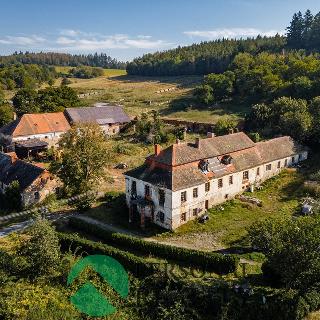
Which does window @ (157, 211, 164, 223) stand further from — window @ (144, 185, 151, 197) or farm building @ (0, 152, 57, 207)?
farm building @ (0, 152, 57, 207)

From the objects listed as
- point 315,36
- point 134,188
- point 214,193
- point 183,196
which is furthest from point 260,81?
point 183,196

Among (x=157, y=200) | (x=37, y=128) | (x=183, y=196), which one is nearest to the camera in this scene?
(x=183, y=196)

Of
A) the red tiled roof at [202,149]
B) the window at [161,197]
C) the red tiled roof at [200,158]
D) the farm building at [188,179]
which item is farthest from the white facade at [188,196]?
the red tiled roof at [202,149]

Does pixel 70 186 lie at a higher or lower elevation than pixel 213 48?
lower

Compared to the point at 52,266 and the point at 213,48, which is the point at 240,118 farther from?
the point at 213,48

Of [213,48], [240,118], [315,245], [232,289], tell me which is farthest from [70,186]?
[213,48]

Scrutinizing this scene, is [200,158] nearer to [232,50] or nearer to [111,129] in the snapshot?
[111,129]

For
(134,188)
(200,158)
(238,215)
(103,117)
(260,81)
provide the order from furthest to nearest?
(260,81) → (103,117) → (200,158) → (134,188) → (238,215)
